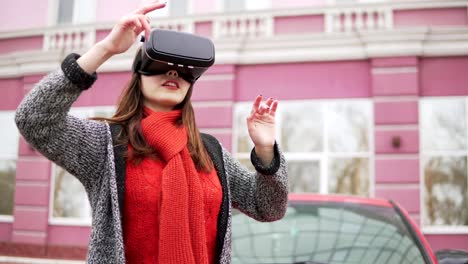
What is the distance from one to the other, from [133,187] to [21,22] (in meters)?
9.10

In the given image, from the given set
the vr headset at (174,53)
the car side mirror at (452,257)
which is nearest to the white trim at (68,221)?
the car side mirror at (452,257)

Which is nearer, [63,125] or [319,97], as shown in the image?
[63,125]

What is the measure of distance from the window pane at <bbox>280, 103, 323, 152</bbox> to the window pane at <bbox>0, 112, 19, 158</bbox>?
188 inches

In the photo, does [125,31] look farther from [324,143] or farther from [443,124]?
[443,124]

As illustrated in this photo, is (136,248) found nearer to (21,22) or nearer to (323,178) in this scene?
(323,178)

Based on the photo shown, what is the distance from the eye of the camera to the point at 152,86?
1450mm

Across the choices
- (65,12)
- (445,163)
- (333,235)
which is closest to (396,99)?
(445,163)

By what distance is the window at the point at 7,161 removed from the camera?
29.4ft

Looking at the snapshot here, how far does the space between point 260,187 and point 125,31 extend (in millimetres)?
584

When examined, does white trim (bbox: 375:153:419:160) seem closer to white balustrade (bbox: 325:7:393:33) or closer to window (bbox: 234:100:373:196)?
window (bbox: 234:100:373:196)

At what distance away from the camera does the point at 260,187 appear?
1.49 meters

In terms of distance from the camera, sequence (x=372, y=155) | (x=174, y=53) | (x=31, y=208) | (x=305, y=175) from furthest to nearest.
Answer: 1. (x=31, y=208)
2. (x=305, y=175)
3. (x=372, y=155)
4. (x=174, y=53)

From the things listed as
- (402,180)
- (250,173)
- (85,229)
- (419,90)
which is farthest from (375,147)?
(250,173)

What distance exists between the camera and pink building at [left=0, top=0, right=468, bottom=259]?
24.0ft
